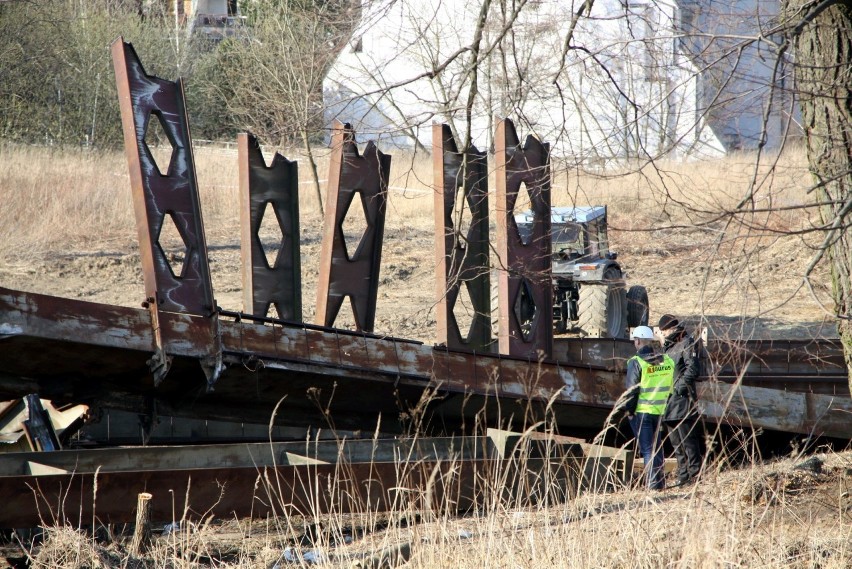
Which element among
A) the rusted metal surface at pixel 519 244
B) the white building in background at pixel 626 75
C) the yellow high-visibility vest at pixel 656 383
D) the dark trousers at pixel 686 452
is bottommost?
the dark trousers at pixel 686 452

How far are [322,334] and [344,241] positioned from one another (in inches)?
61.0

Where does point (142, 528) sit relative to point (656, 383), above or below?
below

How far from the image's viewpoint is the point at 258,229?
9.20 m

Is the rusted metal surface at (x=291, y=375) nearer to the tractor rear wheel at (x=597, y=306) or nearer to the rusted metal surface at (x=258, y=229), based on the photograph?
the rusted metal surface at (x=258, y=229)

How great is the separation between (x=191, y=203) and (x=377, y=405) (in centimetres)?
241

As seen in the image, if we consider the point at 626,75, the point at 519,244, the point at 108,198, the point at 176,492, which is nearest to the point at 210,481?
the point at 176,492

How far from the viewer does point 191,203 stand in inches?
299

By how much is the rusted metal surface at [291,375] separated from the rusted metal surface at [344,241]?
100cm

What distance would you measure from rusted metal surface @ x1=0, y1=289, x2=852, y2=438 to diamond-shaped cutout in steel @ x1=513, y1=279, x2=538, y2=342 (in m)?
0.70

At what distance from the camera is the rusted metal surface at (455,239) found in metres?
8.31

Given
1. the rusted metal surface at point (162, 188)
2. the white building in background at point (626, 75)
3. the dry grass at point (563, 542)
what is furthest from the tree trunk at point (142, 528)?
the white building in background at point (626, 75)

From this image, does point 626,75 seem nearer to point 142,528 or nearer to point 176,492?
point 176,492

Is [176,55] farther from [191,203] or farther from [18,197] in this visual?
[191,203]

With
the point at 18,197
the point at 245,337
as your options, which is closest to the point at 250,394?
the point at 245,337
